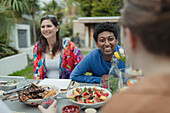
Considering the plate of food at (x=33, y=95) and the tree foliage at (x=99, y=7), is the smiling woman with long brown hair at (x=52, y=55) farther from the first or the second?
the tree foliage at (x=99, y=7)

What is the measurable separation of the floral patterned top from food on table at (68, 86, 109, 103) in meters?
1.27

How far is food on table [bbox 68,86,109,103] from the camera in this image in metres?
1.47

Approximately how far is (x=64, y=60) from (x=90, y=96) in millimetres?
1487

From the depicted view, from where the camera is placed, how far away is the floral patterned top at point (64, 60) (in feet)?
9.48

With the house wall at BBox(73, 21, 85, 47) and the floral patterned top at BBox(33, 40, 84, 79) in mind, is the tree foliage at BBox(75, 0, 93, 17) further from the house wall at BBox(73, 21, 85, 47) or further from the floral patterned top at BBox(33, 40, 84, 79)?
the floral patterned top at BBox(33, 40, 84, 79)

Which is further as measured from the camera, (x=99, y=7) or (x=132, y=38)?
(x=99, y=7)

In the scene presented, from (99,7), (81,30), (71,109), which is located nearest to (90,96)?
(71,109)

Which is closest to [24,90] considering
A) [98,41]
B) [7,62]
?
[98,41]

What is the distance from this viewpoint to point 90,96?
60.8 inches

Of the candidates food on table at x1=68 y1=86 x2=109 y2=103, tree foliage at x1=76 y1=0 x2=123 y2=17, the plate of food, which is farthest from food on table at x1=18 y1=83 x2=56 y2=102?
tree foliage at x1=76 y1=0 x2=123 y2=17

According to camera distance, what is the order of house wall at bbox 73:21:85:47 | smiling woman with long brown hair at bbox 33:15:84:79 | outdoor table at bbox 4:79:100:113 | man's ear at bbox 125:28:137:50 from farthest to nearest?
house wall at bbox 73:21:85:47 → smiling woman with long brown hair at bbox 33:15:84:79 → outdoor table at bbox 4:79:100:113 → man's ear at bbox 125:28:137:50

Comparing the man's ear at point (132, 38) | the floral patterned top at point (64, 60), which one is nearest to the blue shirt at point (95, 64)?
the floral patterned top at point (64, 60)

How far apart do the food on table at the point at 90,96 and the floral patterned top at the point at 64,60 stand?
127 cm

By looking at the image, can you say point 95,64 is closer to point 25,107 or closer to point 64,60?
point 64,60
